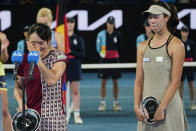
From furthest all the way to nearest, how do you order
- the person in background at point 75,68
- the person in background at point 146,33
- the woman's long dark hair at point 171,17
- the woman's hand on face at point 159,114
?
the person in background at point 146,33 → the person in background at point 75,68 → the woman's long dark hair at point 171,17 → the woman's hand on face at point 159,114

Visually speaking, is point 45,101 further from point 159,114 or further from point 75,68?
point 75,68

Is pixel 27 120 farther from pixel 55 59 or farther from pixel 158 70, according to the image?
pixel 158 70

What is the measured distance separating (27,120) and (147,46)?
131 centimetres

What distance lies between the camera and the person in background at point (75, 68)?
1037 cm

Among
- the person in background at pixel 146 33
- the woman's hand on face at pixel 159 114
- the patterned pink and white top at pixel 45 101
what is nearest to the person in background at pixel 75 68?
the person in background at pixel 146 33

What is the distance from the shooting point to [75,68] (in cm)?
1067

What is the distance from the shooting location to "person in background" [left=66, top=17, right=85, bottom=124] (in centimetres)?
1037

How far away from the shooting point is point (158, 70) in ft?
15.3

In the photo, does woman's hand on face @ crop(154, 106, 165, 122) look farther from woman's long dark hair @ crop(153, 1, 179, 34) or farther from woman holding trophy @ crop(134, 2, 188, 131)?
woman's long dark hair @ crop(153, 1, 179, 34)

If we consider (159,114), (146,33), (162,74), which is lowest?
(159,114)

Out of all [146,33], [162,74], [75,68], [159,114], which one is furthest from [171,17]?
[146,33]

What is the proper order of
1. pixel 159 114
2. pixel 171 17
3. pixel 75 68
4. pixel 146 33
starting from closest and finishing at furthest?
1. pixel 159 114
2. pixel 171 17
3. pixel 75 68
4. pixel 146 33

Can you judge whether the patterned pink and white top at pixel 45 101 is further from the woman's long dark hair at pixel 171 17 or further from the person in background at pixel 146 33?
the person in background at pixel 146 33

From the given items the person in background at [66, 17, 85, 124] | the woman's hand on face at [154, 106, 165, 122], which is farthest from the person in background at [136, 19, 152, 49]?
the woman's hand on face at [154, 106, 165, 122]
